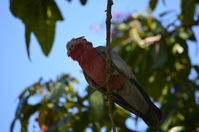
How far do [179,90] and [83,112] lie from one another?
123cm

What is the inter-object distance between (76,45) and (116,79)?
1.23 feet

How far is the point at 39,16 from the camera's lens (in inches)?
129

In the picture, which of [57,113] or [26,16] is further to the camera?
[57,113]

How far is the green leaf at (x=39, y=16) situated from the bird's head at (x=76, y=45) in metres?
0.39

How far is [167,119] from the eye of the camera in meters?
4.05

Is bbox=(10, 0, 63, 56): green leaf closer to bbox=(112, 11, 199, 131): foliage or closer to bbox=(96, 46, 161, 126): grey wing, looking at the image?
bbox=(96, 46, 161, 126): grey wing

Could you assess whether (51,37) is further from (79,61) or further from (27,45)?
(79,61)

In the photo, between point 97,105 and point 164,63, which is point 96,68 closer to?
point 97,105

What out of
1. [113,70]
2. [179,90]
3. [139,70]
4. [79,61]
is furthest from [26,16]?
[179,90]

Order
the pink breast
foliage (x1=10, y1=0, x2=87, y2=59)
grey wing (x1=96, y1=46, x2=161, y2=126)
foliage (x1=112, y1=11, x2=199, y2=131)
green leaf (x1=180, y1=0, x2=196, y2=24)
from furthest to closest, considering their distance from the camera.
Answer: foliage (x1=112, y1=11, x2=199, y2=131) < green leaf (x1=180, y1=0, x2=196, y2=24) < foliage (x1=10, y1=0, x2=87, y2=59) < the pink breast < grey wing (x1=96, y1=46, x2=161, y2=126)

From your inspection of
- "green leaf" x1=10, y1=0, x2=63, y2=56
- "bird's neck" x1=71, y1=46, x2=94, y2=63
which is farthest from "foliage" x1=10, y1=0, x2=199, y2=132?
"bird's neck" x1=71, y1=46, x2=94, y2=63

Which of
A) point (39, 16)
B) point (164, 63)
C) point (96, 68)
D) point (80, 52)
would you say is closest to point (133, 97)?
point (96, 68)

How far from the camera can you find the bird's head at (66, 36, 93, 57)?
2.88 metres

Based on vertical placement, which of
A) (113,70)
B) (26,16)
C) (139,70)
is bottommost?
(113,70)
